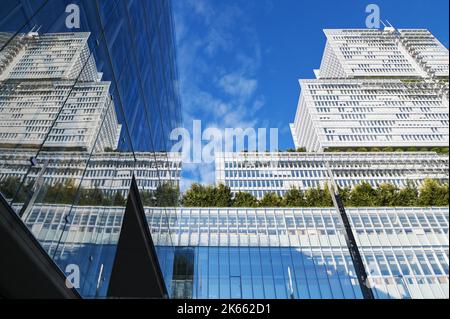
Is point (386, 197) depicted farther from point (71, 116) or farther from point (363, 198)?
point (71, 116)

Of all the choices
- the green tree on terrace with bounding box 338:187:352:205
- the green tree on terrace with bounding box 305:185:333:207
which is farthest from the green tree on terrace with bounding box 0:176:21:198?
the green tree on terrace with bounding box 305:185:333:207

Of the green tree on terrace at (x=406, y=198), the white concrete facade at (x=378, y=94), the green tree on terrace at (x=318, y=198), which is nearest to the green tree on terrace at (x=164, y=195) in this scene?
the green tree on terrace at (x=318, y=198)

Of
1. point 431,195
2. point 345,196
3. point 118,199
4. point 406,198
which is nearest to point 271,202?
point 345,196

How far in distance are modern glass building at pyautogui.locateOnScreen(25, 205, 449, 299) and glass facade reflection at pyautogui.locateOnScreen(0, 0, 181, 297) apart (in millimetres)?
19537

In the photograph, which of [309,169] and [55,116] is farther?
[309,169]

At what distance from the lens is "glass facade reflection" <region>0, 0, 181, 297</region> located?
3693 mm

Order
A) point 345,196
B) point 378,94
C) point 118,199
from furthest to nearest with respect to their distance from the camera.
Answer: point 378,94, point 345,196, point 118,199

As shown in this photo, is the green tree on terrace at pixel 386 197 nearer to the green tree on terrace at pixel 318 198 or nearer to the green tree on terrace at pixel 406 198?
the green tree on terrace at pixel 406 198

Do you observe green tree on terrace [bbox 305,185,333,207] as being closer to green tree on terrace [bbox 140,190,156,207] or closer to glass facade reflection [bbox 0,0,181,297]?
green tree on terrace [bbox 140,190,156,207]

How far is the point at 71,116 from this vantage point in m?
5.01

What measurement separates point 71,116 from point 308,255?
29.7 meters

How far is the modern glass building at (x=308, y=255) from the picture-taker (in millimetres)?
27797

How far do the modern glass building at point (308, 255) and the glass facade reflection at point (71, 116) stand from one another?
19537mm
